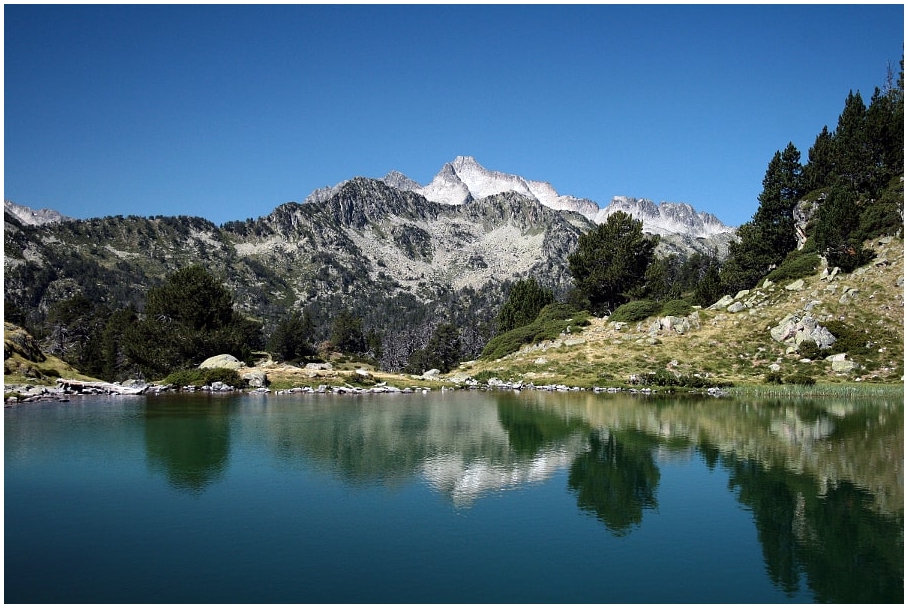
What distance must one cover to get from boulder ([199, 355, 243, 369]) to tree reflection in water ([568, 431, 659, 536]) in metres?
53.9

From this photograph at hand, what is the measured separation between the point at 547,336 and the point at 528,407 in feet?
139

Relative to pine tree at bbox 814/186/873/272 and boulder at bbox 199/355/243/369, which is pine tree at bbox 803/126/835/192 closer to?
pine tree at bbox 814/186/873/272

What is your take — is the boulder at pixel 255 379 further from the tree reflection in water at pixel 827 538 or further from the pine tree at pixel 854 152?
the pine tree at pixel 854 152

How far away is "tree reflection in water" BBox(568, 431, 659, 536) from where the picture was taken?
76.3 feet

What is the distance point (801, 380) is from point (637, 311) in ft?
105

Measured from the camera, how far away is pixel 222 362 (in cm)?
7906

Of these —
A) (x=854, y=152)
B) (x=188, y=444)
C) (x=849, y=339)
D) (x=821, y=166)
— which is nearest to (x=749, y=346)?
(x=849, y=339)

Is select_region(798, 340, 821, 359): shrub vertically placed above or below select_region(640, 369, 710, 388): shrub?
above

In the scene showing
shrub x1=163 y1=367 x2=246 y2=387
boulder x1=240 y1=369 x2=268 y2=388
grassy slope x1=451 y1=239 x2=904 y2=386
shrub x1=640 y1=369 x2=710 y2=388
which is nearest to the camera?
grassy slope x1=451 y1=239 x2=904 y2=386

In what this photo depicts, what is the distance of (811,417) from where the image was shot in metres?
45.8

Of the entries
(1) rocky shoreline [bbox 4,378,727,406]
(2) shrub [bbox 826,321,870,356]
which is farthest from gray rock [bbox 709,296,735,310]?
(1) rocky shoreline [bbox 4,378,727,406]

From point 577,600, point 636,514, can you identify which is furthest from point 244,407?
point 577,600

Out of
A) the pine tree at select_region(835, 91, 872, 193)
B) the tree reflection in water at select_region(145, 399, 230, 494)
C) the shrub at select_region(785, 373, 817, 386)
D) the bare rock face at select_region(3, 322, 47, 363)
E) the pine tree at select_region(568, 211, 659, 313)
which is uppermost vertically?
the pine tree at select_region(835, 91, 872, 193)

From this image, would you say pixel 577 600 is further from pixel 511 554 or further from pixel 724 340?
pixel 724 340
